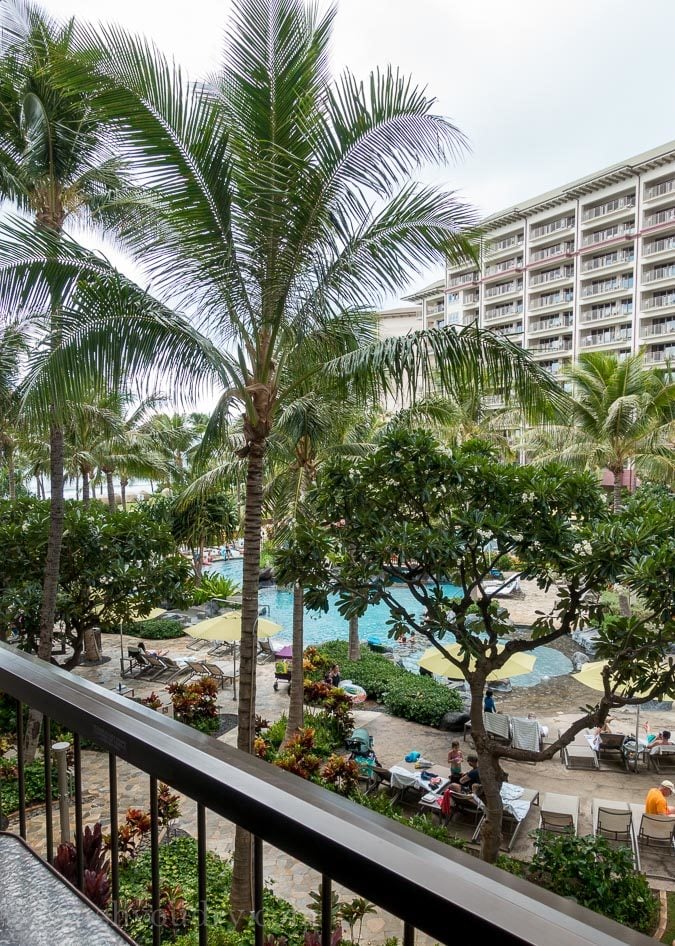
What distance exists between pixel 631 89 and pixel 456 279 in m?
47.2

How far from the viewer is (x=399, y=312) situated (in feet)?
212

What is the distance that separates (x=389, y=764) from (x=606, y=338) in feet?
151

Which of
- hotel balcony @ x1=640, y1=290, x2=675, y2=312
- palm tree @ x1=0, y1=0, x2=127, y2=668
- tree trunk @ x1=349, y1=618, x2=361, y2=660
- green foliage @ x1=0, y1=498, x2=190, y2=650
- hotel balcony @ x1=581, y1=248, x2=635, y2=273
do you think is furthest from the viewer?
hotel balcony @ x1=581, y1=248, x2=635, y2=273

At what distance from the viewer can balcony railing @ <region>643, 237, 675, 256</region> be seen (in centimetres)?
4597

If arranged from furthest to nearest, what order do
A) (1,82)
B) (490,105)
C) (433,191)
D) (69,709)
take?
(490,105), (1,82), (433,191), (69,709)

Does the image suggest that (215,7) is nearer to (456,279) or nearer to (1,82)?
(1,82)

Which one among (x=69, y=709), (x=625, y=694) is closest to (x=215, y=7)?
(x=69, y=709)

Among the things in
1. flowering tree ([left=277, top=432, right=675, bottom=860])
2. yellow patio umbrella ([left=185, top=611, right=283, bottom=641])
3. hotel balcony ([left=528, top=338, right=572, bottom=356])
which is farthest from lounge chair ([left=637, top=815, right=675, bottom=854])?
hotel balcony ([left=528, top=338, right=572, bottom=356])

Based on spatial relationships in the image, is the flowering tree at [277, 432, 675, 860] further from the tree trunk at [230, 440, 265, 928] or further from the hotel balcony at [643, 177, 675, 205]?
the hotel balcony at [643, 177, 675, 205]

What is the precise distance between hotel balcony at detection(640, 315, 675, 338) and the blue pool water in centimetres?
2857

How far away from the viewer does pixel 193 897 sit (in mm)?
7293

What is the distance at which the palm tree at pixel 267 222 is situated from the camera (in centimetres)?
653

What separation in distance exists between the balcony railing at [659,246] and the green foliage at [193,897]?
164 feet

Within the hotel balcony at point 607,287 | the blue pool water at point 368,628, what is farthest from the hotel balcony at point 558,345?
the blue pool water at point 368,628
